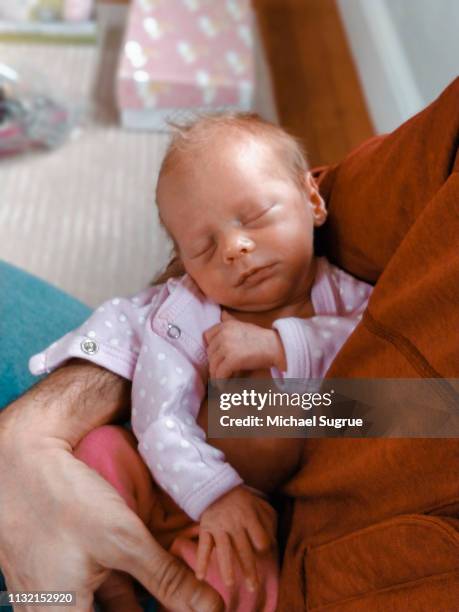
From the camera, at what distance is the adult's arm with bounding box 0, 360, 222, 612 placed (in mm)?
719

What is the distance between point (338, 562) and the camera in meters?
0.65

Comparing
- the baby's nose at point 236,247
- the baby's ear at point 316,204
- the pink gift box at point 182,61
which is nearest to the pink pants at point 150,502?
the baby's nose at point 236,247

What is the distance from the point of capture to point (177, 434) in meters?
0.79

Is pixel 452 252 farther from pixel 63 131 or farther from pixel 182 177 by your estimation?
pixel 63 131

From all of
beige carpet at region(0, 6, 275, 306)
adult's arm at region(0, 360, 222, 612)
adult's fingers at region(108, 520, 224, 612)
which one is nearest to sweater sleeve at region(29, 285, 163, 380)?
adult's arm at region(0, 360, 222, 612)

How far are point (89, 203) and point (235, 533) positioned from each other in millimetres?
1400

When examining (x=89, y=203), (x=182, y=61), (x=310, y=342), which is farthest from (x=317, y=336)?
(x=182, y=61)

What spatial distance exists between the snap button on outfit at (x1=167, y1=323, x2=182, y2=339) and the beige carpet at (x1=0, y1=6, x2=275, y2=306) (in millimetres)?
923

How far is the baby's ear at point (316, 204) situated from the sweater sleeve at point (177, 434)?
24 centimetres

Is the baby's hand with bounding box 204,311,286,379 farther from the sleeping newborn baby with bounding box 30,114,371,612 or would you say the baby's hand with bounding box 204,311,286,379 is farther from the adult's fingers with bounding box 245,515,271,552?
the adult's fingers with bounding box 245,515,271,552

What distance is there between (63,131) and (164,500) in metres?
1.56

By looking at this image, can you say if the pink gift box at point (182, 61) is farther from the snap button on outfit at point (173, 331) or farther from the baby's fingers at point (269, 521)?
the baby's fingers at point (269, 521)

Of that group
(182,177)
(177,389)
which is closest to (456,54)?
(182,177)

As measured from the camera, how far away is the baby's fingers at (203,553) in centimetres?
72
